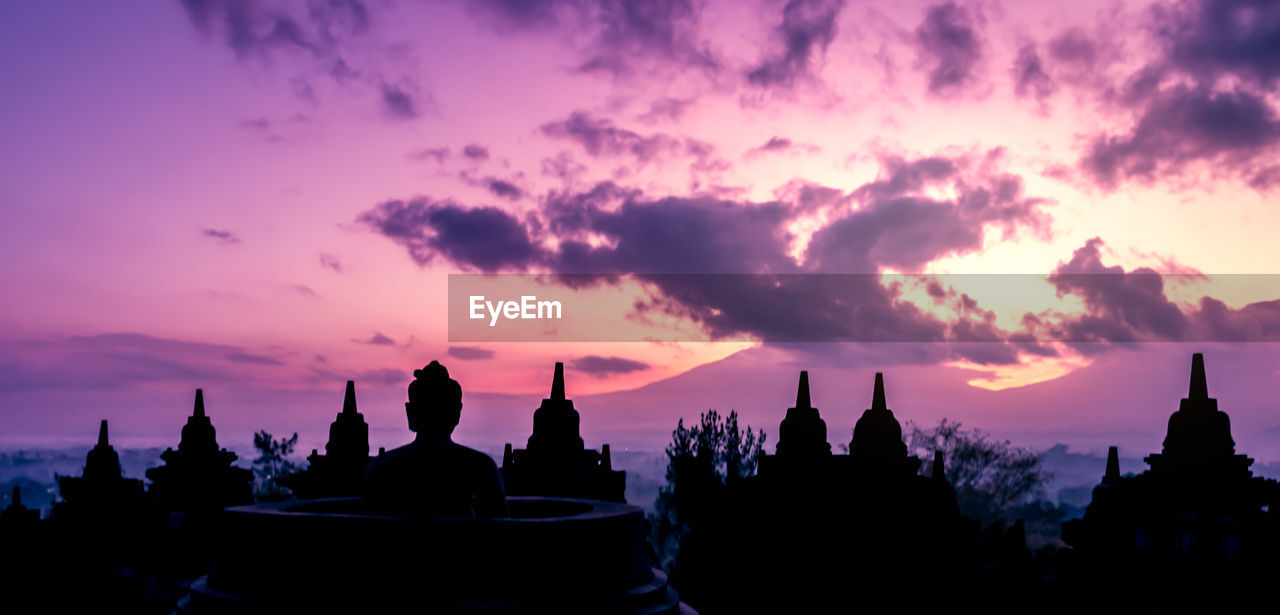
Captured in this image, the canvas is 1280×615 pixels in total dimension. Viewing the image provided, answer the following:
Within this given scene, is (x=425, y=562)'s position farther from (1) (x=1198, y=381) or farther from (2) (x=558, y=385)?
(1) (x=1198, y=381)

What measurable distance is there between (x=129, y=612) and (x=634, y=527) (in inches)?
647

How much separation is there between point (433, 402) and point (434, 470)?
0.76 m

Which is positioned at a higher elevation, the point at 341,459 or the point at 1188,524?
the point at 341,459

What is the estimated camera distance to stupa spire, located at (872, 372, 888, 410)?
88.8 ft

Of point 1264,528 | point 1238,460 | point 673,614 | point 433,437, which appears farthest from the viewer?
point 1238,460

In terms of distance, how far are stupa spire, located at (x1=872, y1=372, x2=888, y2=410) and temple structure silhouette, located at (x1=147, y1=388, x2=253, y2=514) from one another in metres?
17.0

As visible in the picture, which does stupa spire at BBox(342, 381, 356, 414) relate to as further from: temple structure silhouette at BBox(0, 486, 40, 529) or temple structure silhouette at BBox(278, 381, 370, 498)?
A: temple structure silhouette at BBox(0, 486, 40, 529)

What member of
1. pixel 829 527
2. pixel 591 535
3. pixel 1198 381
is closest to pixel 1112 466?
pixel 1198 381

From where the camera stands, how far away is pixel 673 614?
10.2 metres

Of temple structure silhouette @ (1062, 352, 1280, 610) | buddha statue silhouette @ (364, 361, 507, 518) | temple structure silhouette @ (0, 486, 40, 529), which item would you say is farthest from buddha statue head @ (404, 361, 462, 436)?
temple structure silhouette @ (0, 486, 40, 529)

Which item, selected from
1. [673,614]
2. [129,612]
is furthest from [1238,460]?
[129,612]

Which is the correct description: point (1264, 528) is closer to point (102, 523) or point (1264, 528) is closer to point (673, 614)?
point (673, 614)

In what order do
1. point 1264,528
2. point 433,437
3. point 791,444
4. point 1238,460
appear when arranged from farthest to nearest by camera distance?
point 791,444, point 1238,460, point 1264,528, point 433,437

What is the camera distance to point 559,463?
26547 mm
